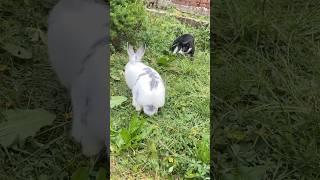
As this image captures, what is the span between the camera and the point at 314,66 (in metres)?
2.51

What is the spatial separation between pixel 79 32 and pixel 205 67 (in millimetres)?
466

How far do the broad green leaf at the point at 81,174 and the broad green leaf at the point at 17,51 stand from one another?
68 centimetres

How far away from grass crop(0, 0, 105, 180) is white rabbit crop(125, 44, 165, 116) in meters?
0.31

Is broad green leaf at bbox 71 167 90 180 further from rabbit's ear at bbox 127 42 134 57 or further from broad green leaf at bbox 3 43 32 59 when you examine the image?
broad green leaf at bbox 3 43 32 59

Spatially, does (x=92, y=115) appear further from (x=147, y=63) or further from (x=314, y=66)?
(x=314, y=66)

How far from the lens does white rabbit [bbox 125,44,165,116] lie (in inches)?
70.4

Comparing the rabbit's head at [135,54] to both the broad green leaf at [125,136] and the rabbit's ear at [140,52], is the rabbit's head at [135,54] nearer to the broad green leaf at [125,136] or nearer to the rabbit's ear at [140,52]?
the rabbit's ear at [140,52]

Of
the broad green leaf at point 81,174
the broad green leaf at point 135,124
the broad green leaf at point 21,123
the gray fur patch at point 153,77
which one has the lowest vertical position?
the broad green leaf at point 81,174

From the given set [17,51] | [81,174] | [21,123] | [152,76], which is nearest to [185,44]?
[152,76]

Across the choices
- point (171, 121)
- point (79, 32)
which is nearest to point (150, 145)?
point (171, 121)

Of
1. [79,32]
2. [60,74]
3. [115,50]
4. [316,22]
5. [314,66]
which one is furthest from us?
[316,22]

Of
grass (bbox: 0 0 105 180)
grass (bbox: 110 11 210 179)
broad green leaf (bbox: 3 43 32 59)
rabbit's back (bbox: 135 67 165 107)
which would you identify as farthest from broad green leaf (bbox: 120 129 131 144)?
→ broad green leaf (bbox: 3 43 32 59)

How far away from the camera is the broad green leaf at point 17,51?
8.14 ft

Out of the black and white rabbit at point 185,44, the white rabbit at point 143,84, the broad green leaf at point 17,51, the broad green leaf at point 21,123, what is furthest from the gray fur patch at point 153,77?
the broad green leaf at point 17,51
